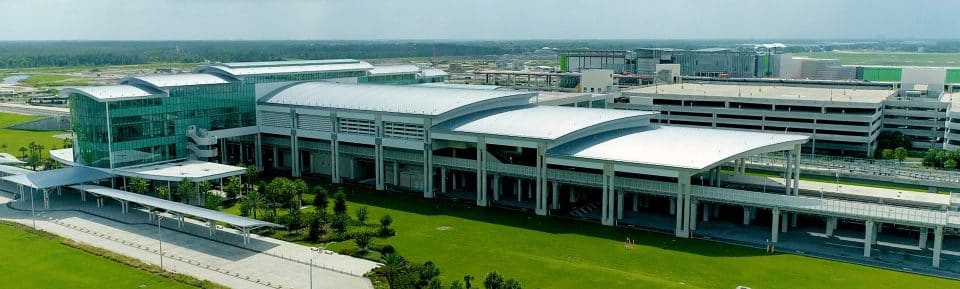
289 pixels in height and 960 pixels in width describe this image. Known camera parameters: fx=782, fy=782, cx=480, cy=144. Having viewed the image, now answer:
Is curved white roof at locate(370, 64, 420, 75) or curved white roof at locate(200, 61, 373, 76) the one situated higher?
curved white roof at locate(200, 61, 373, 76)

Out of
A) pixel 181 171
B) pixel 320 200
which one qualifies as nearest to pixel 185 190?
pixel 181 171

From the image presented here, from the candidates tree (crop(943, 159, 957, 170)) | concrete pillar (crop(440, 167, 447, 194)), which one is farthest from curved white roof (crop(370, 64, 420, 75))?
tree (crop(943, 159, 957, 170))

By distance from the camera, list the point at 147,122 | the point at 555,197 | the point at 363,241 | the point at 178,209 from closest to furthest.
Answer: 1. the point at 363,241
2. the point at 178,209
3. the point at 555,197
4. the point at 147,122

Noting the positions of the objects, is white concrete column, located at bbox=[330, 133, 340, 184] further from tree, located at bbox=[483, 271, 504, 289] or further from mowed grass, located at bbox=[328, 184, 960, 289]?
tree, located at bbox=[483, 271, 504, 289]

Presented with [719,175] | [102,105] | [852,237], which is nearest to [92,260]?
[102,105]

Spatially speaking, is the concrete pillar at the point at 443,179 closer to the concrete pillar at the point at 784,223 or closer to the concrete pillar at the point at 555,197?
the concrete pillar at the point at 555,197

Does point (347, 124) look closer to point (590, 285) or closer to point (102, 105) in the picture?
point (102, 105)

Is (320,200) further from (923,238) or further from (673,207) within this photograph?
(923,238)
